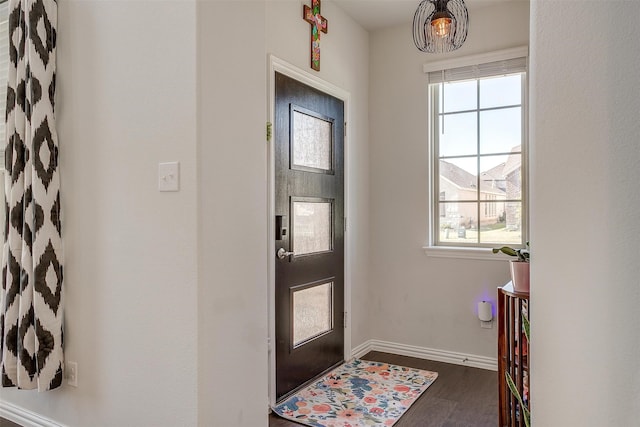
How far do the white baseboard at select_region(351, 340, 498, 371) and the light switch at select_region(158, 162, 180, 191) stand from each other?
2271 millimetres

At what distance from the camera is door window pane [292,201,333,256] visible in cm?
288

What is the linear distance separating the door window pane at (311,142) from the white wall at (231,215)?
3.07 ft

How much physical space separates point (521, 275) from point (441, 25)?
4.56 feet

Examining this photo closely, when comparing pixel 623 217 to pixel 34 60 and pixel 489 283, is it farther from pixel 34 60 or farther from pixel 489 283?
pixel 34 60

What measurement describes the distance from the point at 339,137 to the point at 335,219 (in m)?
0.62

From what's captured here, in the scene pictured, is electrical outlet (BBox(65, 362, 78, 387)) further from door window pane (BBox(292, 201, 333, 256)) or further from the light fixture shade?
the light fixture shade

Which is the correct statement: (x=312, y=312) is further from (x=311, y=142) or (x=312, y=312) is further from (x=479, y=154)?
(x=479, y=154)

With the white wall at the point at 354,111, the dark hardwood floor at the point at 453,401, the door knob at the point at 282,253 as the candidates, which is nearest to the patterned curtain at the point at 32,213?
the dark hardwood floor at the point at 453,401

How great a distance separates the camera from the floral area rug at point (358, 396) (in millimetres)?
2465

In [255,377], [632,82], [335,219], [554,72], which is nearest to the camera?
[632,82]

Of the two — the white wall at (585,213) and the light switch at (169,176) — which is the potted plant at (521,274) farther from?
the light switch at (169,176)

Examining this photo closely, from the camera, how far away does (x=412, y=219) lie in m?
3.55

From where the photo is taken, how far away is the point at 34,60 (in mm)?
1943

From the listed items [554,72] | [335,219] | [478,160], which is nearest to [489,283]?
[478,160]
